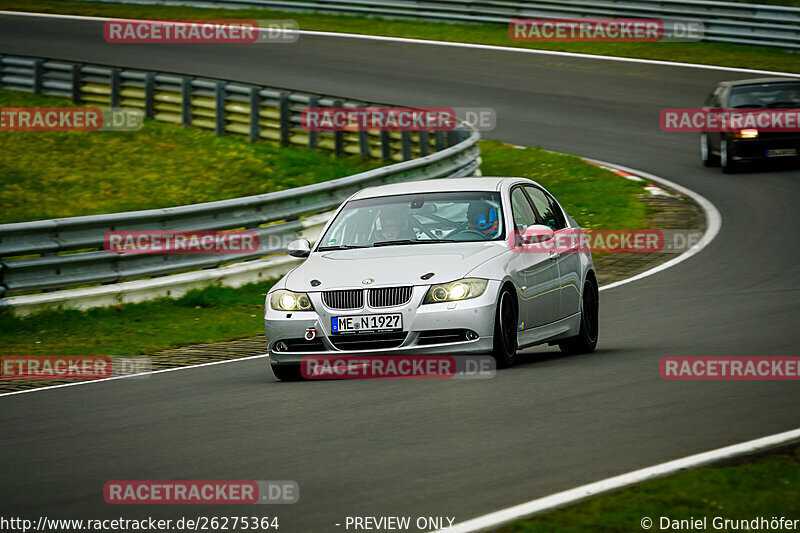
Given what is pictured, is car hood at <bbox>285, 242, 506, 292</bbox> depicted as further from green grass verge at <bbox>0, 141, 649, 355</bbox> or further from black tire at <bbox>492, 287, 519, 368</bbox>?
green grass verge at <bbox>0, 141, 649, 355</bbox>

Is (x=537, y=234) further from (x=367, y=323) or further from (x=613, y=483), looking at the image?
(x=613, y=483)

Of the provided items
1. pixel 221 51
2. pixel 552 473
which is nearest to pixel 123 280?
pixel 552 473

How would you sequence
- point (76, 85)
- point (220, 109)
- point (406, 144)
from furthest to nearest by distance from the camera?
point (76, 85)
point (220, 109)
point (406, 144)

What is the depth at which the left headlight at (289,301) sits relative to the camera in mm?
9797

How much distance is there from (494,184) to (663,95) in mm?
21295

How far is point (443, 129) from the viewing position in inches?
915

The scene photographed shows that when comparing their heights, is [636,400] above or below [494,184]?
below

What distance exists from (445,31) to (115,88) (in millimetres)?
13660

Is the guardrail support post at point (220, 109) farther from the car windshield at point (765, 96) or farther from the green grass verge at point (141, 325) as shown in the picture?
the green grass verge at point (141, 325)

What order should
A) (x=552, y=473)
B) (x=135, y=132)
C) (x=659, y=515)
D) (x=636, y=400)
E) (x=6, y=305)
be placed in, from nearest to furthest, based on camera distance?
(x=659, y=515)
(x=552, y=473)
(x=636, y=400)
(x=6, y=305)
(x=135, y=132)

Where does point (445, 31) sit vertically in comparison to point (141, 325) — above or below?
above

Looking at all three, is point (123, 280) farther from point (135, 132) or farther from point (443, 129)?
point (135, 132)

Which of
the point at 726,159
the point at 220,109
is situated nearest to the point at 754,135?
the point at 726,159

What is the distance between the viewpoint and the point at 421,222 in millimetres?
10688
